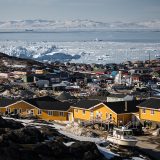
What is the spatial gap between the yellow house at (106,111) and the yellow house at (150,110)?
566mm

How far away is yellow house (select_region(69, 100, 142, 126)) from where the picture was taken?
29984 mm

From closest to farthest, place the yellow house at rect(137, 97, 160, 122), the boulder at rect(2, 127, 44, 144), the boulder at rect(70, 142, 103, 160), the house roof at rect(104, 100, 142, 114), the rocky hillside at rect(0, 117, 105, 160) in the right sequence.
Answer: the rocky hillside at rect(0, 117, 105, 160)
the boulder at rect(70, 142, 103, 160)
the boulder at rect(2, 127, 44, 144)
the yellow house at rect(137, 97, 160, 122)
the house roof at rect(104, 100, 142, 114)

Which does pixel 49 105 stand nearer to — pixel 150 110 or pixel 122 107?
pixel 122 107

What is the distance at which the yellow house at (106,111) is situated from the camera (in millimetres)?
29984

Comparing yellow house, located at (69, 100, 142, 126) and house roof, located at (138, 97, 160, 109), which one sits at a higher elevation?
house roof, located at (138, 97, 160, 109)

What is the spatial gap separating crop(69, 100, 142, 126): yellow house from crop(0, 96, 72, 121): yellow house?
0.75 meters

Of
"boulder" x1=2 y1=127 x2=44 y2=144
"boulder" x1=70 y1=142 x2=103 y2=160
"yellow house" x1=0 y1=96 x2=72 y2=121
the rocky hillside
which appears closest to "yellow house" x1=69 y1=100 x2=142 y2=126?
"yellow house" x1=0 y1=96 x2=72 y2=121

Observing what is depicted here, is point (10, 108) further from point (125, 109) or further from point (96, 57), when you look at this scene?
point (96, 57)

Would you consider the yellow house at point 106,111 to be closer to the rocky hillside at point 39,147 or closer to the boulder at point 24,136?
the rocky hillside at point 39,147

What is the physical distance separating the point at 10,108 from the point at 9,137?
13.6 meters

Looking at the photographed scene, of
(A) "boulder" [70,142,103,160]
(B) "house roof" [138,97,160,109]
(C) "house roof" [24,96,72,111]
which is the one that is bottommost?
(A) "boulder" [70,142,103,160]

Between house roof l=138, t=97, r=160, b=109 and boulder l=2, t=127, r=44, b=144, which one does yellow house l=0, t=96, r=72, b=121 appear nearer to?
house roof l=138, t=97, r=160, b=109

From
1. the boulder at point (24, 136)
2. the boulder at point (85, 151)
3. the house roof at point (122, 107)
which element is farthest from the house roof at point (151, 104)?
the boulder at point (24, 136)

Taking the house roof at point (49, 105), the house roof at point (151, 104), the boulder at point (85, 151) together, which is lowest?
the boulder at point (85, 151)
